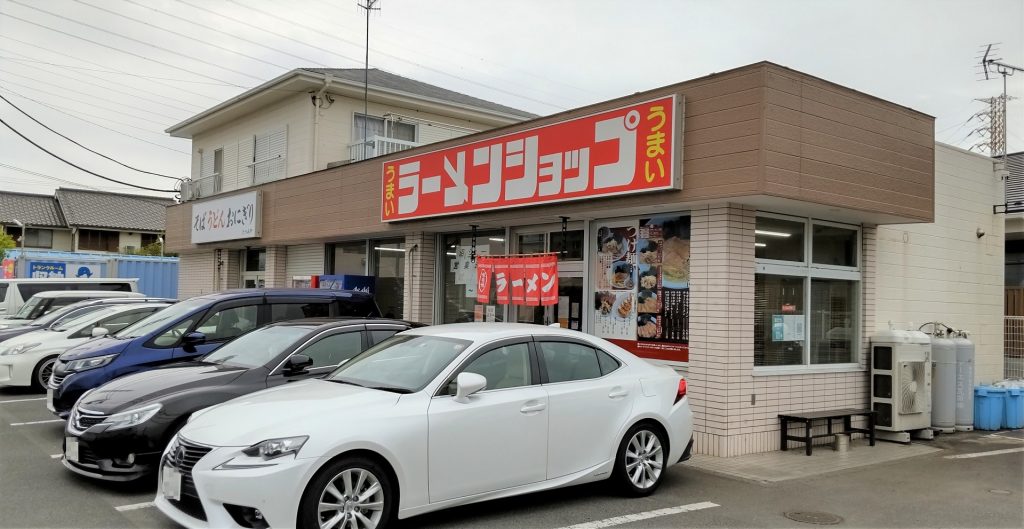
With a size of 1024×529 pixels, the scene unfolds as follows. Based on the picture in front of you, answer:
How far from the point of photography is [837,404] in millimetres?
9750

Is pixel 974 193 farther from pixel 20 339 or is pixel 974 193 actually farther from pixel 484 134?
pixel 20 339

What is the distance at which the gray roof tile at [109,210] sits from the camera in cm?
4528

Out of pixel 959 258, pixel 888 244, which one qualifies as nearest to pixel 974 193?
pixel 959 258

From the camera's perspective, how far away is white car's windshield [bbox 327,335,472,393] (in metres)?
5.62

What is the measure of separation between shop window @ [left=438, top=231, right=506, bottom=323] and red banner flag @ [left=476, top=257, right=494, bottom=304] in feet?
0.31

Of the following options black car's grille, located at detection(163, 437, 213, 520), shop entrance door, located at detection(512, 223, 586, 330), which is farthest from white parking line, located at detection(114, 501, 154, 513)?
shop entrance door, located at detection(512, 223, 586, 330)

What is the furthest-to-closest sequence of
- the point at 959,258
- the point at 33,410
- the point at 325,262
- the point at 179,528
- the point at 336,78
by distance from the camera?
the point at 336,78, the point at 325,262, the point at 959,258, the point at 33,410, the point at 179,528

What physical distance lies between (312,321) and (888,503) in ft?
19.8

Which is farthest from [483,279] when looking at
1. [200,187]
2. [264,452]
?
[200,187]

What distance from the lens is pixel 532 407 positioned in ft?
18.9

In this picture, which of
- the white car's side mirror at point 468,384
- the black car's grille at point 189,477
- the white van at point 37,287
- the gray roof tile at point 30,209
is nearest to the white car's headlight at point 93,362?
the black car's grille at point 189,477

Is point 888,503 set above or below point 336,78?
below

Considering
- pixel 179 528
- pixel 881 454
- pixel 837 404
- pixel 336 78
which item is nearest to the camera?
pixel 179 528

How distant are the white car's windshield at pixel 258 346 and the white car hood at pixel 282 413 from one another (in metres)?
1.84
